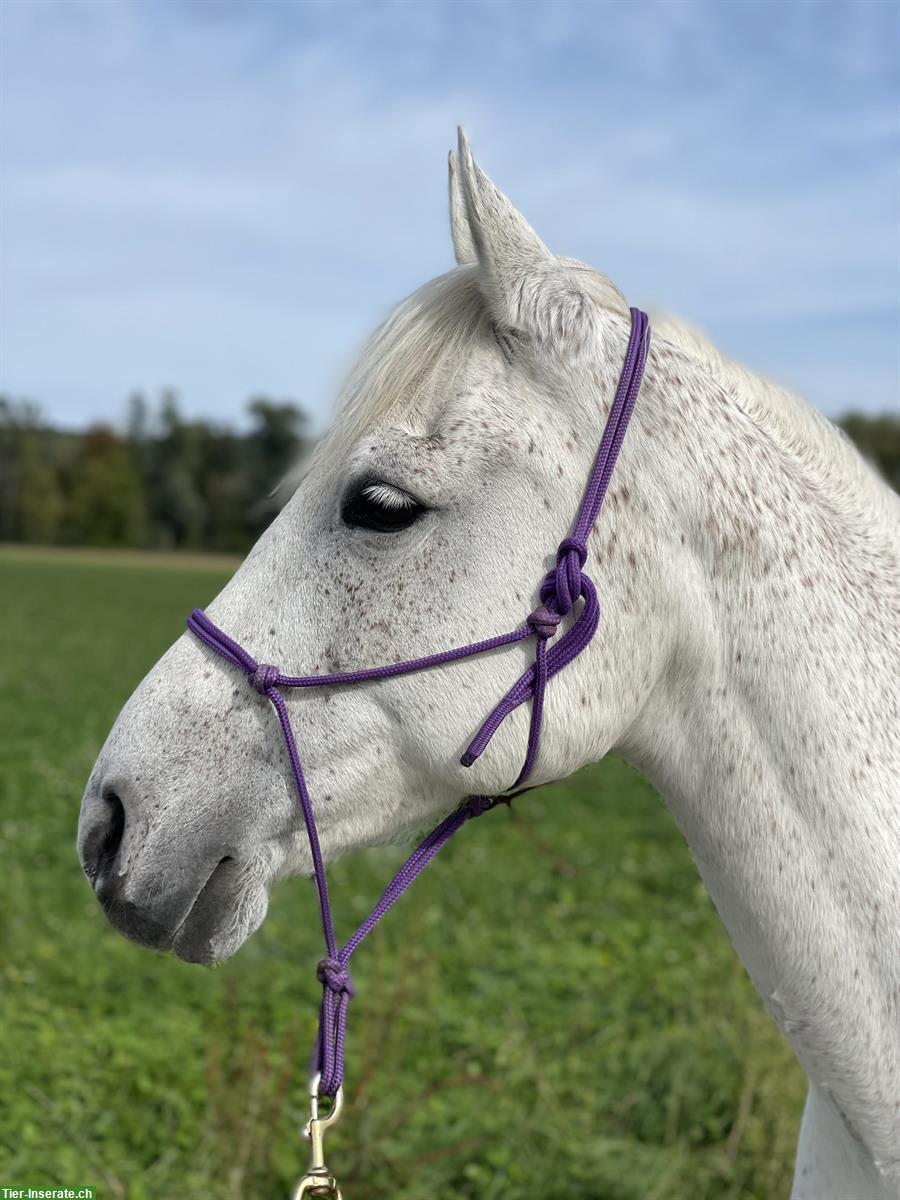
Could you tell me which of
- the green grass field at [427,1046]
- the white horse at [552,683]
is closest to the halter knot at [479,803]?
the white horse at [552,683]

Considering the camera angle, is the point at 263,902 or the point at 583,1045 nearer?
the point at 263,902

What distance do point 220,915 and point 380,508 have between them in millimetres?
833

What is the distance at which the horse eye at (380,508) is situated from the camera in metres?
1.87

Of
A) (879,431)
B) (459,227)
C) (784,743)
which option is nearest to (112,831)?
(784,743)

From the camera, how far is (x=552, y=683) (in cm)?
185

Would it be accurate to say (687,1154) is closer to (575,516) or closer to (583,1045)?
(583,1045)

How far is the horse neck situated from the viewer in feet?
5.88

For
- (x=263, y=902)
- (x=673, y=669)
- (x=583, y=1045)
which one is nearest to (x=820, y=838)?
(x=673, y=669)

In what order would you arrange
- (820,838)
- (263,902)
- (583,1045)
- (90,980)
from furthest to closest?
(90,980) < (583,1045) < (263,902) < (820,838)

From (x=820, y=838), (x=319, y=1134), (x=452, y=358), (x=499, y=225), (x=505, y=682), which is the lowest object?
(x=319, y=1134)

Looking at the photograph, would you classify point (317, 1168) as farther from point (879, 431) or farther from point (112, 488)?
point (112, 488)

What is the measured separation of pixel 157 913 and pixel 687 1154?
3.18m

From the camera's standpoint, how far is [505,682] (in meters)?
1.85

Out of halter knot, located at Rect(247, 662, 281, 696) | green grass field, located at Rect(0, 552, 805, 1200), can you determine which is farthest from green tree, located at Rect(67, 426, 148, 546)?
halter knot, located at Rect(247, 662, 281, 696)
